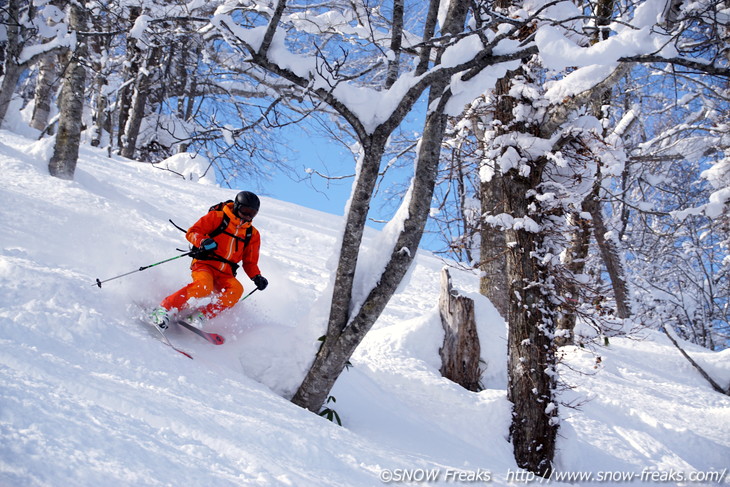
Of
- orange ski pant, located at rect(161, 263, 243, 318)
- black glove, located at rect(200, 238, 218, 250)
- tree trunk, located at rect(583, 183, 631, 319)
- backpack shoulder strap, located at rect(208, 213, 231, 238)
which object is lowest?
orange ski pant, located at rect(161, 263, 243, 318)

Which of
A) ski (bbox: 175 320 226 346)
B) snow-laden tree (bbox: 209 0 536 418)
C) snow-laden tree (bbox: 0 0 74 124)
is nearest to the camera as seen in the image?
snow-laden tree (bbox: 209 0 536 418)

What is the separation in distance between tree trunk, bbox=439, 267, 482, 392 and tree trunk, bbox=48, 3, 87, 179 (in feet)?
22.3

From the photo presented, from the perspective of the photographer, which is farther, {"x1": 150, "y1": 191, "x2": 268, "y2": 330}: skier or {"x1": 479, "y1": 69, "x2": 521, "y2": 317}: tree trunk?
{"x1": 479, "y1": 69, "x2": 521, "y2": 317}: tree trunk

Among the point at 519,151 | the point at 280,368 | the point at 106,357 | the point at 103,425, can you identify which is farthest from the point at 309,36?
the point at 103,425

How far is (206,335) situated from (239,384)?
41.9 inches

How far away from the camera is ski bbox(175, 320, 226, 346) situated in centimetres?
416

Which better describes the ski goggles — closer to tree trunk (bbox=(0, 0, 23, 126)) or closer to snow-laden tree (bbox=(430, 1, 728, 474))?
snow-laden tree (bbox=(430, 1, 728, 474))

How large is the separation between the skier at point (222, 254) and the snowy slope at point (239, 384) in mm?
272

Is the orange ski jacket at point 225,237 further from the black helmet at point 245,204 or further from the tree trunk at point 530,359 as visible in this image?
the tree trunk at point 530,359

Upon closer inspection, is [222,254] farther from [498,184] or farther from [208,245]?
[498,184]

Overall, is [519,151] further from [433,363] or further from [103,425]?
[103,425]

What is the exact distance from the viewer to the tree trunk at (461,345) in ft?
20.0

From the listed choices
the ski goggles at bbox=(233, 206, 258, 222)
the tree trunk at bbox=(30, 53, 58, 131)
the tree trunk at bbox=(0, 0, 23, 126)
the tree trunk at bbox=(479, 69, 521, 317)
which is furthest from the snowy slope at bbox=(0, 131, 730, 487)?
the tree trunk at bbox=(30, 53, 58, 131)

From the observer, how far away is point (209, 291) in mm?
4496
